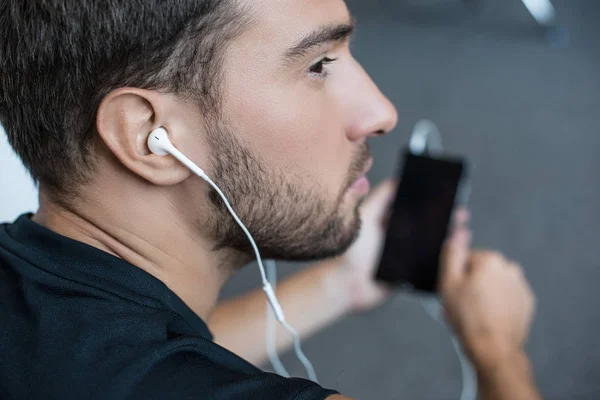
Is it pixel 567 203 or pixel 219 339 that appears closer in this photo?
pixel 219 339

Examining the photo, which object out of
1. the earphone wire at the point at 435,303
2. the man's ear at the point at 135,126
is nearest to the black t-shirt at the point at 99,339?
the man's ear at the point at 135,126

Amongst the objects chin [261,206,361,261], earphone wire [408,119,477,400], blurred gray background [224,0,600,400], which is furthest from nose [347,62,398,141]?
blurred gray background [224,0,600,400]

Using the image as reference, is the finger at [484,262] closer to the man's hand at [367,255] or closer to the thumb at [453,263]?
the thumb at [453,263]

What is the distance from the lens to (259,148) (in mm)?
829

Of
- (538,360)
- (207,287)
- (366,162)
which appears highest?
(366,162)

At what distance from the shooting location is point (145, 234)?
0.81 m

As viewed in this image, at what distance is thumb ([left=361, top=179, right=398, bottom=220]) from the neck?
1.61ft

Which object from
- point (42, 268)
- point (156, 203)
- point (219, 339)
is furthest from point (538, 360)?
point (42, 268)

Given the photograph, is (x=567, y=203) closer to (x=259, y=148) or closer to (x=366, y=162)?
(x=366, y=162)

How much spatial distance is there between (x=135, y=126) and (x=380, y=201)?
66cm

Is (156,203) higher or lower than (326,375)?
higher

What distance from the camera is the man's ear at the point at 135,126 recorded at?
0.76 m

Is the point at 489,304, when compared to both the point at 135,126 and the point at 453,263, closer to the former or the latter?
the point at 453,263

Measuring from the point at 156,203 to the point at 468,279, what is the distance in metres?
0.55
